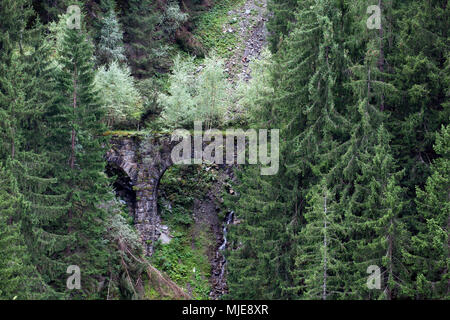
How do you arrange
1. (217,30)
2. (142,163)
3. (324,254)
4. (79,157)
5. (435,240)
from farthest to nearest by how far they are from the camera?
(217,30)
(142,163)
(79,157)
(324,254)
(435,240)

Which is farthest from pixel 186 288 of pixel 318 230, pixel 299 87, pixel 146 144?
pixel 299 87

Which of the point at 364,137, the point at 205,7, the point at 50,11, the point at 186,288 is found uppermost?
the point at 205,7

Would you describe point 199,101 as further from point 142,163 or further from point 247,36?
point 247,36

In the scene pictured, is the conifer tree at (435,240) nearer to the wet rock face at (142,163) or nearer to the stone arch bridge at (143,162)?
the stone arch bridge at (143,162)

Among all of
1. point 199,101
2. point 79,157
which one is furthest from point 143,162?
point 79,157

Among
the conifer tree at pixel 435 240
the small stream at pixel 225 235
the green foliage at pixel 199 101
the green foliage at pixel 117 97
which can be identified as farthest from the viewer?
the green foliage at pixel 117 97

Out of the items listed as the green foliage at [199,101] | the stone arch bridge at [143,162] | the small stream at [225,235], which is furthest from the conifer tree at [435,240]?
the green foliage at [199,101]

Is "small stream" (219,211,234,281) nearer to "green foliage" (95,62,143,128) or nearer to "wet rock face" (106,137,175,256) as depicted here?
"wet rock face" (106,137,175,256)

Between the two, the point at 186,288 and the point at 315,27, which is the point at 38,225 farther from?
the point at 315,27

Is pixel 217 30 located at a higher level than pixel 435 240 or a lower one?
higher
